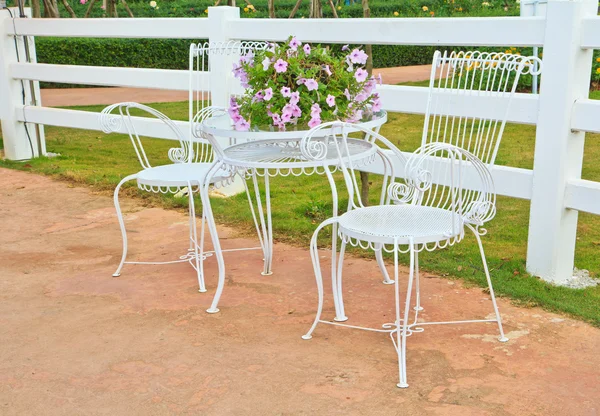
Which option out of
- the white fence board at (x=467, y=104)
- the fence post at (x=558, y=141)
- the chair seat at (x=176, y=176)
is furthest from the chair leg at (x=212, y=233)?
the fence post at (x=558, y=141)

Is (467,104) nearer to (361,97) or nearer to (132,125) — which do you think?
(361,97)

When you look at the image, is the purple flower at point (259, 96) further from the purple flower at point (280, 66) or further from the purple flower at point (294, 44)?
the purple flower at point (294, 44)

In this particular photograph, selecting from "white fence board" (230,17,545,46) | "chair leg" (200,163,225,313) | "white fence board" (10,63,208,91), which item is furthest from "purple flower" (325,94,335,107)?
"white fence board" (10,63,208,91)

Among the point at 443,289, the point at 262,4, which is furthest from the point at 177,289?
the point at 262,4

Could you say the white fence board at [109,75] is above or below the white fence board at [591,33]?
below

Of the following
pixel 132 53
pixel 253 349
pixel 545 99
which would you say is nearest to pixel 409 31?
pixel 545 99

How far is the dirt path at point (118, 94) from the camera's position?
35.0ft

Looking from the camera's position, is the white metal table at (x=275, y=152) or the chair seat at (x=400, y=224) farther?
the white metal table at (x=275, y=152)

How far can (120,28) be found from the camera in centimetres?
624

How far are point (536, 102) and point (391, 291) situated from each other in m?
1.14

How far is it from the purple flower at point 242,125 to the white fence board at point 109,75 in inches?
88.9

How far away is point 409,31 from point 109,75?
2.97 m

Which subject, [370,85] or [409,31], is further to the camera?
[409,31]

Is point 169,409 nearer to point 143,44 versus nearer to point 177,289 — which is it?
point 177,289
